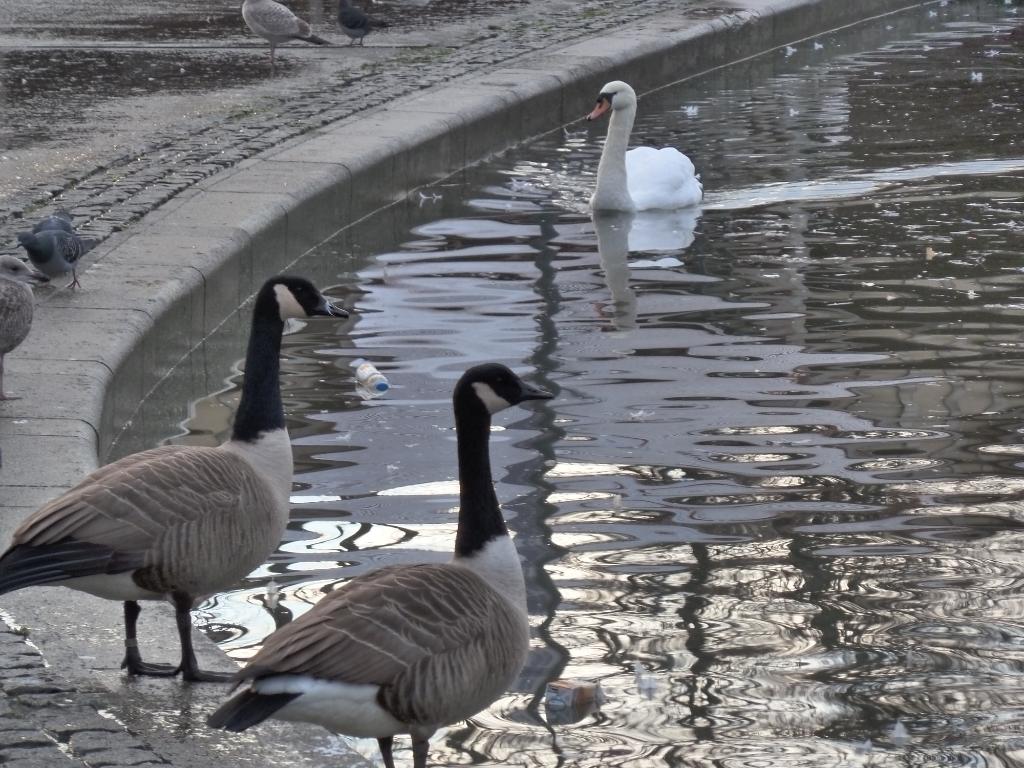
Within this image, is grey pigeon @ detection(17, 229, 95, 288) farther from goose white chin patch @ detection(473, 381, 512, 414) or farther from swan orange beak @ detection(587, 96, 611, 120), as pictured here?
swan orange beak @ detection(587, 96, 611, 120)

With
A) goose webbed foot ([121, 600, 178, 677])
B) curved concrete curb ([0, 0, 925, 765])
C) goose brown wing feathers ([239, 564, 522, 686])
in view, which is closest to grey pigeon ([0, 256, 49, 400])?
curved concrete curb ([0, 0, 925, 765])

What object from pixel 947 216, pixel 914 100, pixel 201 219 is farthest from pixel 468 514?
pixel 914 100

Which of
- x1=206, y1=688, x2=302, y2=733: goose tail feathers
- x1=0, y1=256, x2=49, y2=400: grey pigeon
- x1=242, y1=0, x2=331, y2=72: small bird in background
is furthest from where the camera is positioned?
x1=242, y1=0, x2=331, y2=72: small bird in background

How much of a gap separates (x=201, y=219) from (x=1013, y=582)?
5.12 meters

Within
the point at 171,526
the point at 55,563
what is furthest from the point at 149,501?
the point at 55,563

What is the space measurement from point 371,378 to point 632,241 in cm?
341

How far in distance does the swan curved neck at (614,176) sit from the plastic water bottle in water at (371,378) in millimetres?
3654

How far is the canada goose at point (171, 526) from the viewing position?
448 cm

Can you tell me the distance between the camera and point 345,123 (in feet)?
40.8

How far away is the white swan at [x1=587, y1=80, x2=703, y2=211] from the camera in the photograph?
37.8ft

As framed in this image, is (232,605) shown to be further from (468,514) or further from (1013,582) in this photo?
(1013,582)

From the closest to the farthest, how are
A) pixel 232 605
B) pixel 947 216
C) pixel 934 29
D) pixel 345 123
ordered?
pixel 232 605, pixel 947 216, pixel 345 123, pixel 934 29

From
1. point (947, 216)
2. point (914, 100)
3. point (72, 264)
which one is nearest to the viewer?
point (72, 264)

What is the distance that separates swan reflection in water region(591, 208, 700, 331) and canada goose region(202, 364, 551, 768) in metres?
4.86
